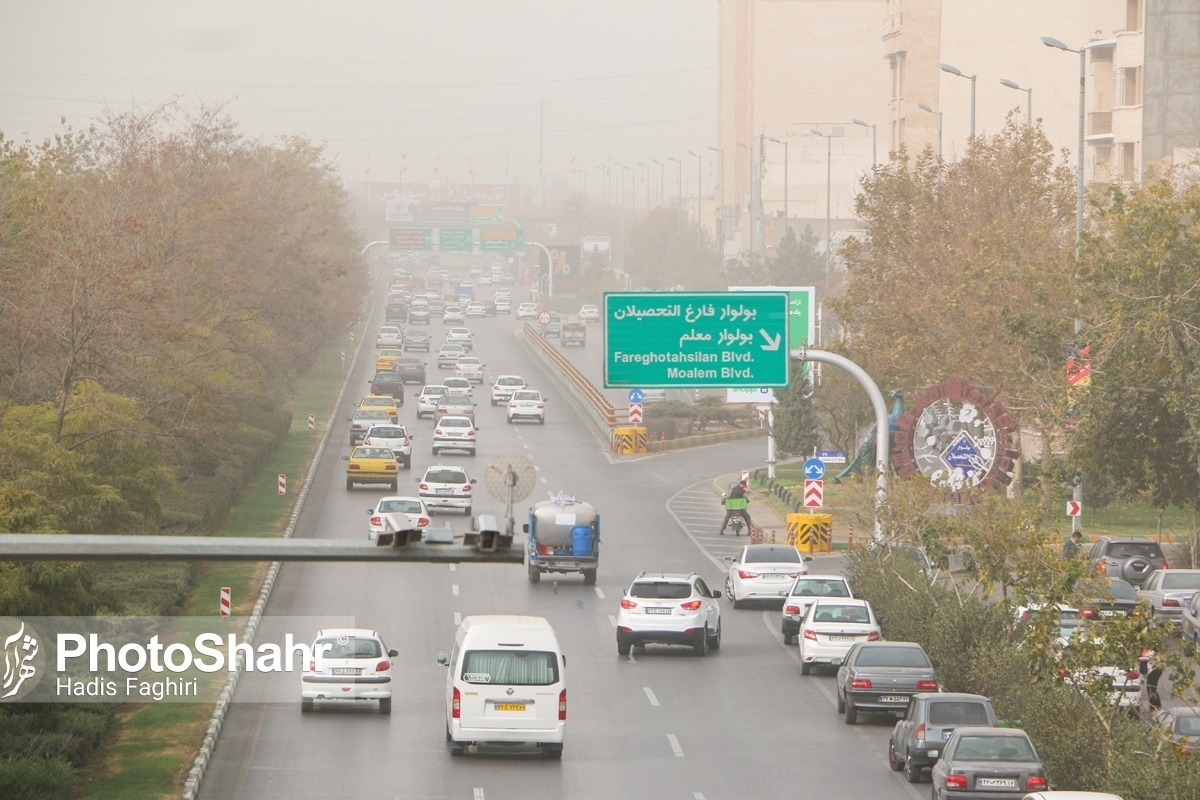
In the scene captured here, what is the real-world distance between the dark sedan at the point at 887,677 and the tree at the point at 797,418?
36.7 meters

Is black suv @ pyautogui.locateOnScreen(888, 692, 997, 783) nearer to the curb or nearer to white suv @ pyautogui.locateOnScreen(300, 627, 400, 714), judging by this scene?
white suv @ pyautogui.locateOnScreen(300, 627, 400, 714)

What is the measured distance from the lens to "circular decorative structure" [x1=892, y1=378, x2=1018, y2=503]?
33156mm

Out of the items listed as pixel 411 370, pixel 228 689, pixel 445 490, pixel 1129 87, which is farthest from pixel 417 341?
pixel 228 689

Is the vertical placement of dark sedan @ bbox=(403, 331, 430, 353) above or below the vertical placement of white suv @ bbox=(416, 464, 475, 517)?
above

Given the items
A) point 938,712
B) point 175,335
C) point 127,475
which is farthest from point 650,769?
point 175,335

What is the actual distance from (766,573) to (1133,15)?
43266 millimetres

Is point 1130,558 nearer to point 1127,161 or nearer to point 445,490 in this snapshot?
point 445,490

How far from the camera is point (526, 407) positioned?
78.2 meters

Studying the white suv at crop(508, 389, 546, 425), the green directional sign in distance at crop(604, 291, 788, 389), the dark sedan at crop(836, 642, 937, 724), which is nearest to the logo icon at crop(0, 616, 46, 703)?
the green directional sign in distance at crop(604, 291, 788, 389)

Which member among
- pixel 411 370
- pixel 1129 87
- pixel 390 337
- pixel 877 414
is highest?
pixel 1129 87

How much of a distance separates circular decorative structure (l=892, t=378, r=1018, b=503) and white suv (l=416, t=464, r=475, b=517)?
16.9 meters

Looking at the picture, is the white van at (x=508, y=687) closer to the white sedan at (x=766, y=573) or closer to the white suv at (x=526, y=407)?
the white sedan at (x=766, y=573)

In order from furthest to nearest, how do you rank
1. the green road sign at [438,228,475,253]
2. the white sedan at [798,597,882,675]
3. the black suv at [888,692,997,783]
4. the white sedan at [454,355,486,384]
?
the green road sign at [438,228,475,253]
the white sedan at [454,355,486,384]
the white sedan at [798,597,882,675]
the black suv at [888,692,997,783]

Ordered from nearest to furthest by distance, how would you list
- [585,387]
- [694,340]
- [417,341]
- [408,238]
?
1. [694,340]
2. [585,387]
3. [417,341]
4. [408,238]
